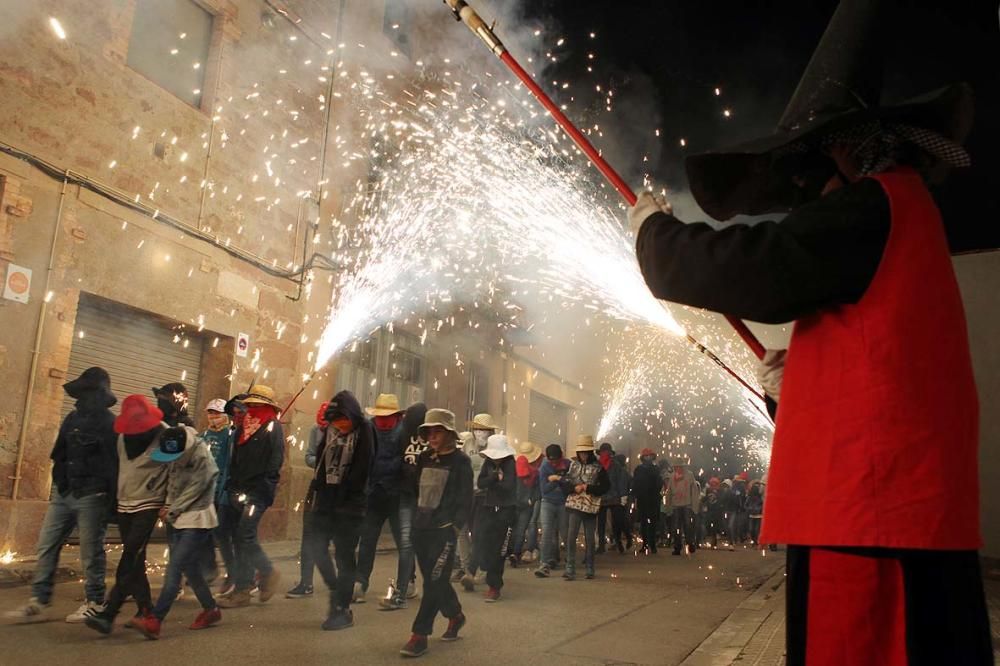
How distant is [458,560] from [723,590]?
3354 millimetres

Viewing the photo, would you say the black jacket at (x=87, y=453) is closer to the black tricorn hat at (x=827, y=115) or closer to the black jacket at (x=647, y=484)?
the black tricorn hat at (x=827, y=115)

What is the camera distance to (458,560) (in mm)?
10484

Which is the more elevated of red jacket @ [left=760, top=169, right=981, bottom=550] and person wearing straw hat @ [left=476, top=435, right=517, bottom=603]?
red jacket @ [left=760, top=169, right=981, bottom=550]

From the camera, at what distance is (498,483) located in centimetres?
935

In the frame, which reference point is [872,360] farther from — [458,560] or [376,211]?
[376,211]

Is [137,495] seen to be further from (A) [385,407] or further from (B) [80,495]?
(A) [385,407]

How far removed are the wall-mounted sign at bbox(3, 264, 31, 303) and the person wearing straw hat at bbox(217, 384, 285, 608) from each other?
11.3 ft

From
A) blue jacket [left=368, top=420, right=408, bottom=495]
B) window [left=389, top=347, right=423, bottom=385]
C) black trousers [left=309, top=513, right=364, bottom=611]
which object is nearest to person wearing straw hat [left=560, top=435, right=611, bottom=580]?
blue jacket [left=368, top=420, right=408, bottom=495]

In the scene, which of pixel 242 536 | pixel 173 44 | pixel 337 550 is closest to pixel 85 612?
pixel 242 536

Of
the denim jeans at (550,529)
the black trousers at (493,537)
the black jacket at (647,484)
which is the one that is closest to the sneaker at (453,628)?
the black trousers at (493,537)

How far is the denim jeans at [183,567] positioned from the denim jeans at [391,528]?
1.68 m

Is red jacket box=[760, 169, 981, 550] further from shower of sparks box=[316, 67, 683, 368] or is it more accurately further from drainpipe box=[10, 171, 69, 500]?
drainpipe box=[10, 171, 69, 500]

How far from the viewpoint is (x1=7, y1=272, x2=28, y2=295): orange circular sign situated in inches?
352

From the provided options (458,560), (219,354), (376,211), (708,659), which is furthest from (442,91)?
(708,659)
